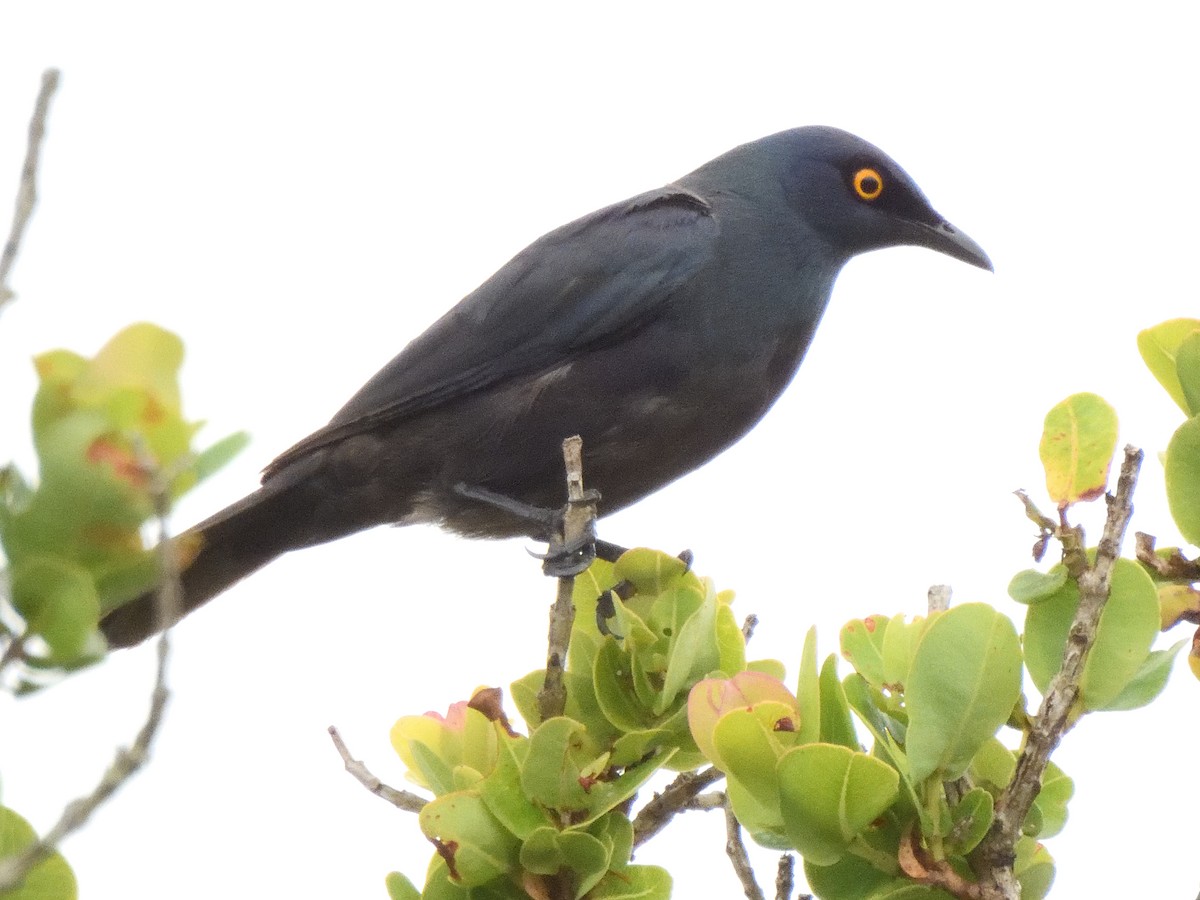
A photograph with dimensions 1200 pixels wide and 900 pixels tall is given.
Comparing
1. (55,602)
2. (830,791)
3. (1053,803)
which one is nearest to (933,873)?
(830,791)

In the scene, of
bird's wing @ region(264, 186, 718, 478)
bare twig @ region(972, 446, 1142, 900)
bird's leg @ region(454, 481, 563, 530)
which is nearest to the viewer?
bare twig @ region(972, 446, 1142, 900)

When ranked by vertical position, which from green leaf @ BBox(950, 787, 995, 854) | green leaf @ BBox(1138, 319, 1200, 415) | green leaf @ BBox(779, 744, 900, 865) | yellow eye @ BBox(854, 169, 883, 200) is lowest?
green leaf @ BBox(950, 787, 995, 854)

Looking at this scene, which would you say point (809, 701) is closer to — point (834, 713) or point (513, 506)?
point (834, 713)

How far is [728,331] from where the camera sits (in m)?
5.73

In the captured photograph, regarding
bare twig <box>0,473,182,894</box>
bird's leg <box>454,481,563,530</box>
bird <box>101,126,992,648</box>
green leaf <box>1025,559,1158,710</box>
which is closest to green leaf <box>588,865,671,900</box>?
green leaf <box>1025,559,1158,710</box>

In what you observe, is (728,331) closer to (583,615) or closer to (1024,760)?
(583,615)

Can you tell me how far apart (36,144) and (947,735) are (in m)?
1.88

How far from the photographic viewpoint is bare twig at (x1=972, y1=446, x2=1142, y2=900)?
9.09ft

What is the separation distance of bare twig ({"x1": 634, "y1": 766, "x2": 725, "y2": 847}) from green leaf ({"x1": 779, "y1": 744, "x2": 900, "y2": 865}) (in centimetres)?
67

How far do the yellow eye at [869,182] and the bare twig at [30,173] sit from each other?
202 inches

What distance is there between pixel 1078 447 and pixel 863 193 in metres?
3.74

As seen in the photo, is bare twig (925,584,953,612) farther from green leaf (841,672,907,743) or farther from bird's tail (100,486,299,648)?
bird's tail (100,486,299,648)

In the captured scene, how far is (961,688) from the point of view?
9.50 ft

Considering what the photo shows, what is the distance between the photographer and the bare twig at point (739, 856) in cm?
309
